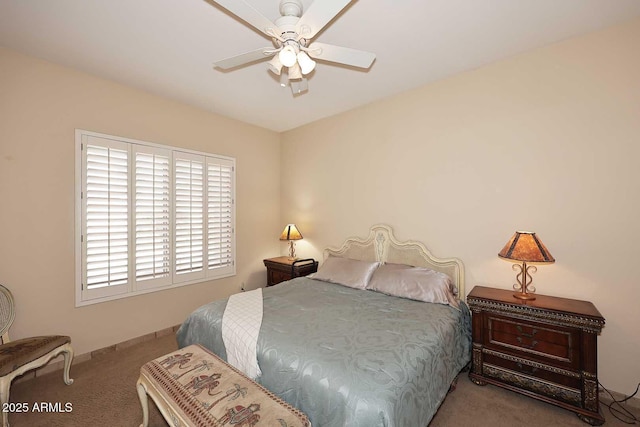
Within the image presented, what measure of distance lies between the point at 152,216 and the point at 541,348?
3.87 metres

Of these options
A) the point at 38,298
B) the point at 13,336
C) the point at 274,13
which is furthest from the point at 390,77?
the point at 13,336

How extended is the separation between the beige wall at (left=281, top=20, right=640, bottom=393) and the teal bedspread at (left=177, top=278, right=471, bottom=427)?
2.94 ft

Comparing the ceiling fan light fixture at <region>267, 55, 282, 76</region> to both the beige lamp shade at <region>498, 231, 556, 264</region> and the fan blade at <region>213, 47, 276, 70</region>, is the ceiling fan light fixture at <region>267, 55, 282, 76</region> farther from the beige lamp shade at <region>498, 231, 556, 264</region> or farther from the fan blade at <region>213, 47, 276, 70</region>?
the beige lamp shade at <region>498, 231, 556, 264</region>

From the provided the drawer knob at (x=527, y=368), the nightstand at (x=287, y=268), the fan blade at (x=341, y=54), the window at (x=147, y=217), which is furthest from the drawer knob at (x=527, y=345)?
the window at (x=147, y=217)

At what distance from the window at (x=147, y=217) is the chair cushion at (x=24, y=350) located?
54cm

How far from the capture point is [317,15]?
4.86 ft

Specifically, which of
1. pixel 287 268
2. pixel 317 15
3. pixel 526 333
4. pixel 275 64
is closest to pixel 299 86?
pixel 275 64

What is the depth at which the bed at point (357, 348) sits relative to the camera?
135 cm

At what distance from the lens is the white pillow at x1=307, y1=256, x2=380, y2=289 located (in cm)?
296

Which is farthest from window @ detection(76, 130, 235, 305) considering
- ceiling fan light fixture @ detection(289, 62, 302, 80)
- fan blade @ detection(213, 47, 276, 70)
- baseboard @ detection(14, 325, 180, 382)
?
ceiling fan light fixture @ detection(289, 62, 302, 80)

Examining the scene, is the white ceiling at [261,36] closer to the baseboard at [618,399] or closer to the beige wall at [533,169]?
the beige wall at [533,169]

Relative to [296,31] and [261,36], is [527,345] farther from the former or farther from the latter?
[261,36]

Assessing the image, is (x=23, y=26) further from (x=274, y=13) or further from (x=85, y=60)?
(x=274, y=13)

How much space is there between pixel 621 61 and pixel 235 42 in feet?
9.84
